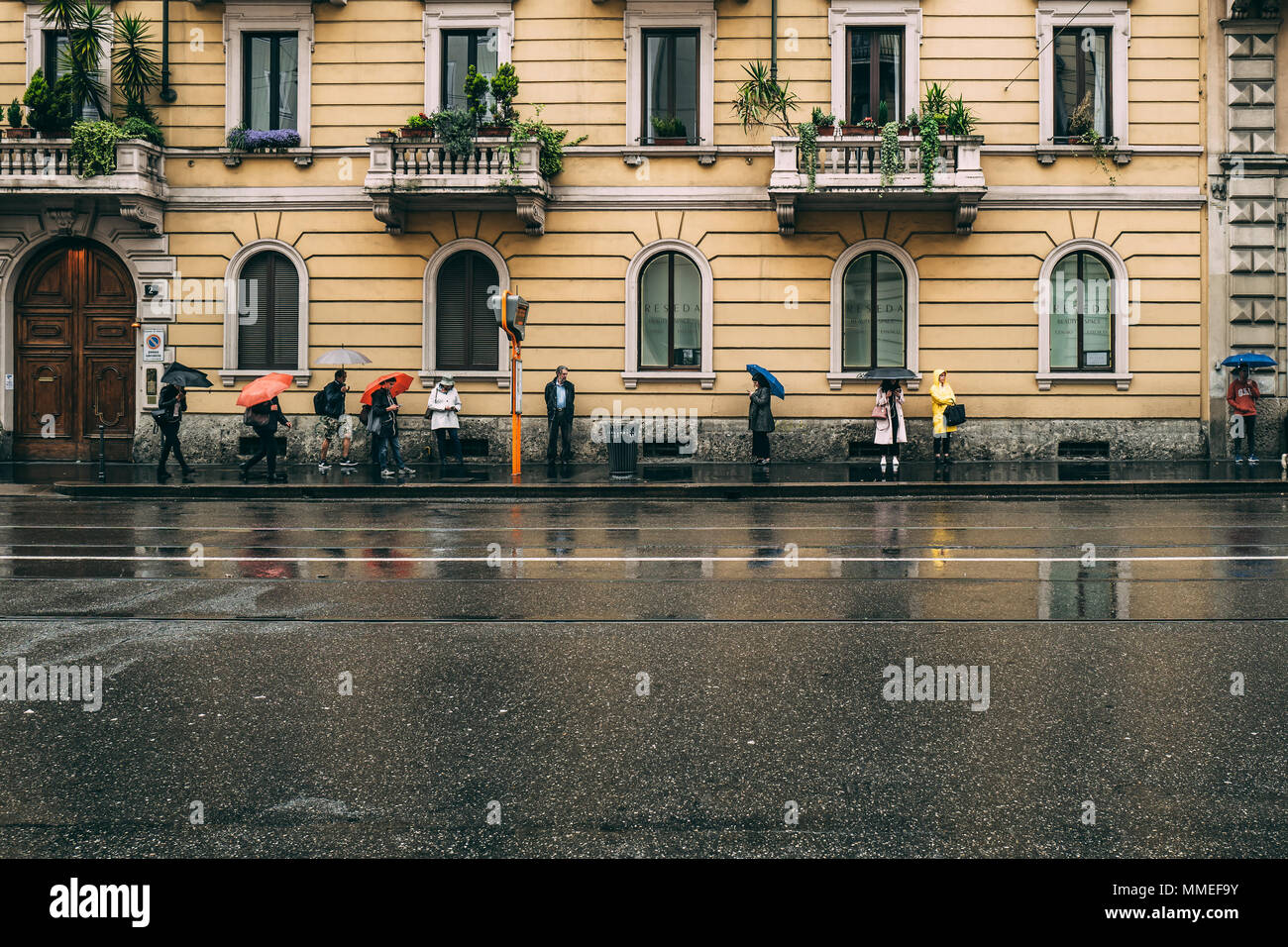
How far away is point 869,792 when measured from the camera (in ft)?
13.6

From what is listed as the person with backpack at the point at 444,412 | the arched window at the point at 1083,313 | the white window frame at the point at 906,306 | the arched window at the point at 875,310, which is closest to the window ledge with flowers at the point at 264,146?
the person with backpack at the point at 444,412

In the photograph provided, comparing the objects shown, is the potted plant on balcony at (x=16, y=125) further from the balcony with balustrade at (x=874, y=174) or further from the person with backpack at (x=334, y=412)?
the balcony with balustrade at (x=874, y=174)

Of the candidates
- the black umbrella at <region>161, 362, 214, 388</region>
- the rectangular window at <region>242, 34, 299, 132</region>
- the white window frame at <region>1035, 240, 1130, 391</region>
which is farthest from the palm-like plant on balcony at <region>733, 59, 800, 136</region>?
the black umbrella at <region>161, 362, 214, 388</region>

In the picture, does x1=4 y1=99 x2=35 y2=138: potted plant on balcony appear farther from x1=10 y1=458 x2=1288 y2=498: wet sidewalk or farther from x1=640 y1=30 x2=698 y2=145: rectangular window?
x1=640 y1=30 x2=698 y2=145: rectangular window

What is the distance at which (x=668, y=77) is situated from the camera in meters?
23.3

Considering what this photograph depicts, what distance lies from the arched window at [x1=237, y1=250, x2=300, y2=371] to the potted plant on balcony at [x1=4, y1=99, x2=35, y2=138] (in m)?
4.98

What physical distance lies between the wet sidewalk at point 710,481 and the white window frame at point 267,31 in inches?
306

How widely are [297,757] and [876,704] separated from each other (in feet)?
8.65

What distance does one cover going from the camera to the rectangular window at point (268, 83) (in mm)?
23734

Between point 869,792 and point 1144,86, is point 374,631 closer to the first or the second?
point 869,792

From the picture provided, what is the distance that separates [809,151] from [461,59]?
7.71 metres

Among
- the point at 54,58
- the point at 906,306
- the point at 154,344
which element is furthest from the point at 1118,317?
the point at 54,58

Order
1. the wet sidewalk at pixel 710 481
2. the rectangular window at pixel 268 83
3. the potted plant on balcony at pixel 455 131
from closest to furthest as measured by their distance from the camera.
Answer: the wet sidewalk at pixel 710 481 → the potted plant on balcony at pixel 455 131 → the rectangular window at pixel 268 83
